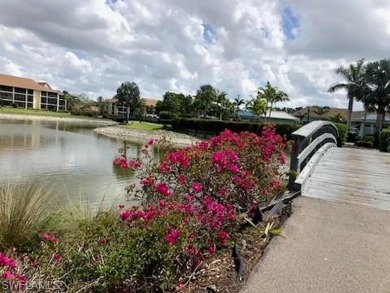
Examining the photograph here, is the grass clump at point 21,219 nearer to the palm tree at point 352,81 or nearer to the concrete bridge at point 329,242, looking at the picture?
the concrete bridge at point 329,242

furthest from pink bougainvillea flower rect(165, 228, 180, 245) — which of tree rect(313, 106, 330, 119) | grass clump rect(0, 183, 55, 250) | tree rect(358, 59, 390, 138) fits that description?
tree rect(313, 106, 330, 119)

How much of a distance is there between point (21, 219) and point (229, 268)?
2.56 meters

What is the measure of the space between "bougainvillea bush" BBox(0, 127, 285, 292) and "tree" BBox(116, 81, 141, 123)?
289 ft

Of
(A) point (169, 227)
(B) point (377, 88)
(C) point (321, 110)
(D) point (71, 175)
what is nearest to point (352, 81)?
(B) point (377, 88)

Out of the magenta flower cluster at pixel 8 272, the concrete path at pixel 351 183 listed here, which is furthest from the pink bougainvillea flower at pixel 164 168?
the concrete path at pixel 351 183

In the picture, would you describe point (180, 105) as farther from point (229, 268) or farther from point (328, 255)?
point (229, 268)

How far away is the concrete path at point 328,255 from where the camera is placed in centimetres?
313

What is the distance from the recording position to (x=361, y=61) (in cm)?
4331

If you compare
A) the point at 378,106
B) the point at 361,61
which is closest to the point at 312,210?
the point at 378,106

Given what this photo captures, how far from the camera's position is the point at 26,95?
109 m

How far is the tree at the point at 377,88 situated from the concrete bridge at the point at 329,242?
36517 millimetres

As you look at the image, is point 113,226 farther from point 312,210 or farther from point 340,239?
point 312,210

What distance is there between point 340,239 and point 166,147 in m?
2.48

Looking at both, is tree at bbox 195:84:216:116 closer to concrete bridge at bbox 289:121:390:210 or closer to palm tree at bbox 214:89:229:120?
palm tree at bbox 214:89:229:120
